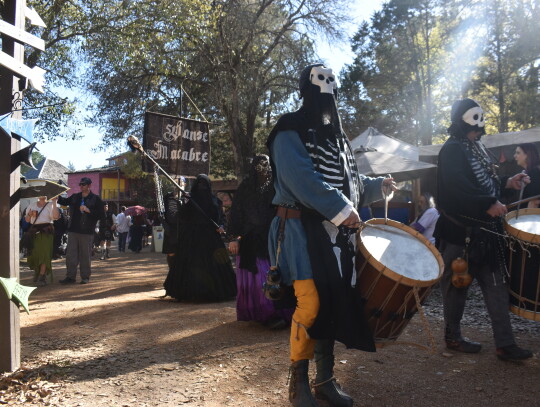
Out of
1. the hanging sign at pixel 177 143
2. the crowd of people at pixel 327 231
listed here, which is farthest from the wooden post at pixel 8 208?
the hanging sign at pixel 177 143

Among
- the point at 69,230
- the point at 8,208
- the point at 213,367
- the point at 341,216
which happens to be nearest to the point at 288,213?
the point at 341,216

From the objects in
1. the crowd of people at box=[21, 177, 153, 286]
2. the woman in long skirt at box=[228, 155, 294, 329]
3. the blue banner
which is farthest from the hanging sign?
the blue banner

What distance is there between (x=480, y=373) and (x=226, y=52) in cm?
1425

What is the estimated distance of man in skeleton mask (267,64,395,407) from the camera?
2719 mm

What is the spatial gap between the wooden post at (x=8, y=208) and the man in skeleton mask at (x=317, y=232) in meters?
2.12

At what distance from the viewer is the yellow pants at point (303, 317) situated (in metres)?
2.79

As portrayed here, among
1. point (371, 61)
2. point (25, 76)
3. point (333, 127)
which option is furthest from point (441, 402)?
point (371, 61)

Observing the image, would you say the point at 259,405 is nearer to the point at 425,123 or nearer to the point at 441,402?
the point at 441,402

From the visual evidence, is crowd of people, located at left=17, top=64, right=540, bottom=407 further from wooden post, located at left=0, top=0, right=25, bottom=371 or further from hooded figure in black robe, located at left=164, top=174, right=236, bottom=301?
wooden post, located at left=0, top=0, right=25, bottom=371

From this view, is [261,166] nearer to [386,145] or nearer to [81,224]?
[81,224]

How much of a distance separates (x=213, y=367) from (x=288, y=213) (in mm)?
1740

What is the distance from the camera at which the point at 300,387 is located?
2.88m

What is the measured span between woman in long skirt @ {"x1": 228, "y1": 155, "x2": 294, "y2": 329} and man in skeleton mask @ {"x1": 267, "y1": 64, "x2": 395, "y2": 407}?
220 cm

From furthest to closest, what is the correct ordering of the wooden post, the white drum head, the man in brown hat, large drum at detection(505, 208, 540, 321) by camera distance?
1. the man in brown hat
2. the wooden post
3. large drum at detection(505, 208, 540, 321)
4. the white drum head
